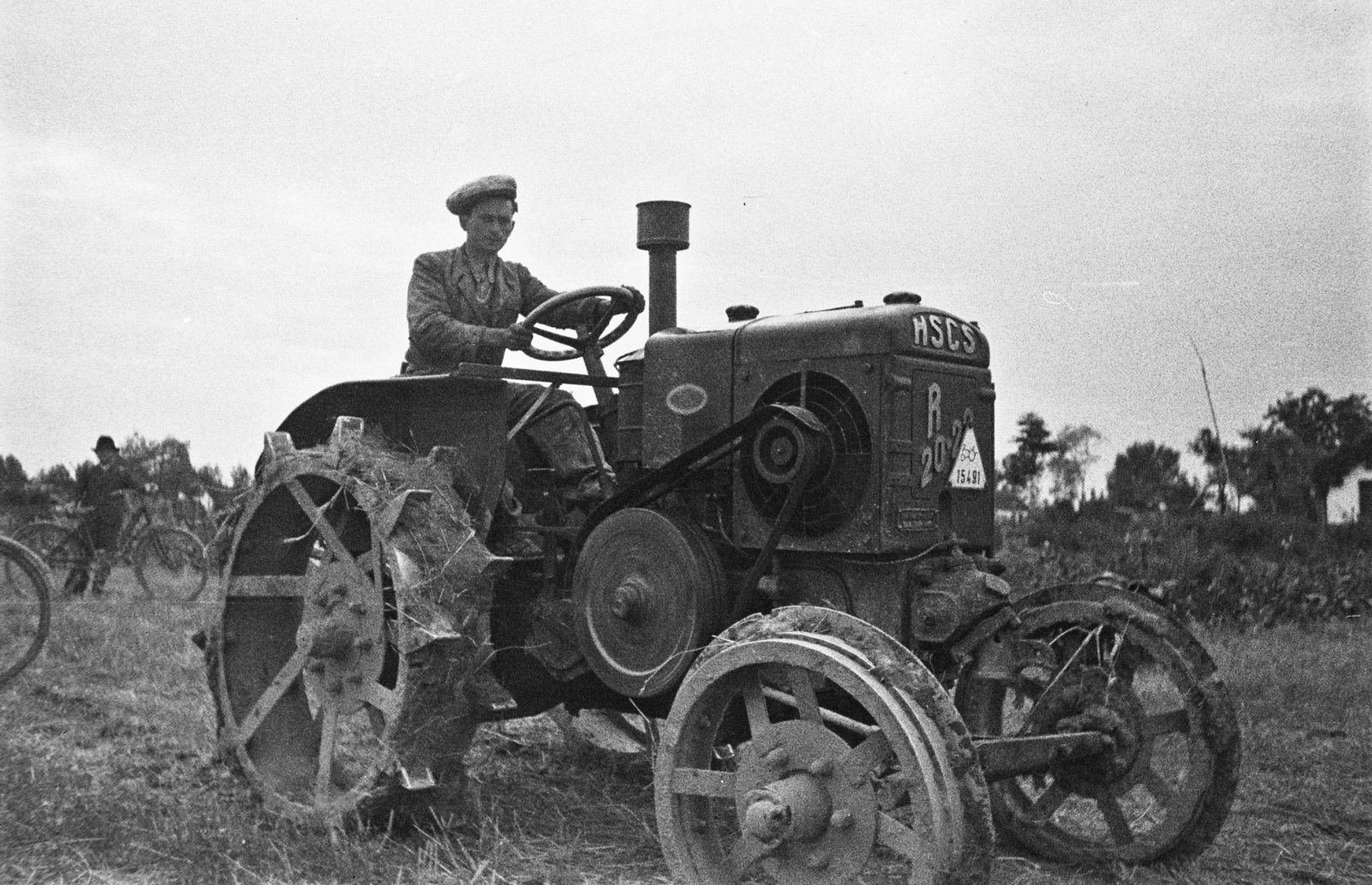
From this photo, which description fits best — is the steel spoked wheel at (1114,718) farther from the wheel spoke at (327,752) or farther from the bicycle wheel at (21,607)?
the bicycle wheel at (21,607)

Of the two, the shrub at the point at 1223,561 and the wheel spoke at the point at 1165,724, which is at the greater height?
the shrub at the point at 1223,561

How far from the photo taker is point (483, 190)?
16.7ft

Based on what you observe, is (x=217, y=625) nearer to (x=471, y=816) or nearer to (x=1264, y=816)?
(x=471, y=816)

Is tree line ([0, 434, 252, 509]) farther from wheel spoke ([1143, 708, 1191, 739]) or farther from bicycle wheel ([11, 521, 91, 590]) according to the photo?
wheel spoke ([1143, 708, 1191, 739])

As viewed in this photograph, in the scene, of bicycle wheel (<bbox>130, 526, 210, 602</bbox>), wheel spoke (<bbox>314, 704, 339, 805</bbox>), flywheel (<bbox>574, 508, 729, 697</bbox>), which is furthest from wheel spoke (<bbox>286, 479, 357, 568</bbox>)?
bicycle wheel (<bbox>130, 526, 210, 602</bbox>)

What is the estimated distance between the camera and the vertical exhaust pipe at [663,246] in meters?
4.99

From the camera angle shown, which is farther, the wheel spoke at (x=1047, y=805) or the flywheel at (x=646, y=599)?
the wheel spoke at (x=1047, y=805)

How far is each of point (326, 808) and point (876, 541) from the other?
6.39 ft

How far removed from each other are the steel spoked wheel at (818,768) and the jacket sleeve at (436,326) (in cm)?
186

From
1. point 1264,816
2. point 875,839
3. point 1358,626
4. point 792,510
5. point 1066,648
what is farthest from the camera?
point 1358,626

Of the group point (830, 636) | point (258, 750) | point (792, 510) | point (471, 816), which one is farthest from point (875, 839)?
point (258, 750)

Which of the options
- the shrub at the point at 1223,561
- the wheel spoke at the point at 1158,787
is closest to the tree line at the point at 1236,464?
the shrub at the point at 1223,561

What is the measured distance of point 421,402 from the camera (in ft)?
15.6

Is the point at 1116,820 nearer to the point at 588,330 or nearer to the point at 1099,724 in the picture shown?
the point at 1099,724
